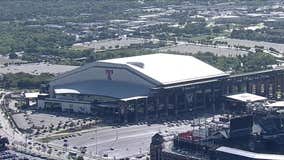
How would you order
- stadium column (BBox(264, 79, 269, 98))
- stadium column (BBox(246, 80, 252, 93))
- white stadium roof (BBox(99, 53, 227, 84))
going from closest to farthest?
1. white stadium roof (BBox(99, 53, 227, 84))
2. stadium column (BBox(246, 80, 252, 93))
3. stadium column (BBox(264, 79, 269, 98))

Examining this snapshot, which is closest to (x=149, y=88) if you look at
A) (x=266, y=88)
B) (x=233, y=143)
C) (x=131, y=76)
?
(x=131, y=76)

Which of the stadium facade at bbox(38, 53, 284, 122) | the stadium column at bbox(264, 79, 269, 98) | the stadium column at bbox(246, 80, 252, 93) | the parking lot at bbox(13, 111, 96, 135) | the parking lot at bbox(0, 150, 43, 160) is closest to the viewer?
the parking lot at bbox(0, 150, 43, 160)

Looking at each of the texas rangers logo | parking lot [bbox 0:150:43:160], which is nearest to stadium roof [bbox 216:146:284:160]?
parking lot [bbox 0:150:43:160]

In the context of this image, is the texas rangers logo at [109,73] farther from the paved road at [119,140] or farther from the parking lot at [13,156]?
the parking lot at [13,156]

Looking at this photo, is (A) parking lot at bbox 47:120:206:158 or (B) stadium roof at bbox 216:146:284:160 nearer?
(B) stadium roof at bbox 216:146:284:160

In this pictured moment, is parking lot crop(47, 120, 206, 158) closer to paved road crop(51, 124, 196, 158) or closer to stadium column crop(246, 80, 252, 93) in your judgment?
paved road crop(51, 124, 196, 158)

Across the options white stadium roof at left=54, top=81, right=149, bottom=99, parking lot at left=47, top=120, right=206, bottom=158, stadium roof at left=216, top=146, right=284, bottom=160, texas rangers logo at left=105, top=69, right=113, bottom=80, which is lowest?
parking lot at left=47, top=120, right=206, bottom=158

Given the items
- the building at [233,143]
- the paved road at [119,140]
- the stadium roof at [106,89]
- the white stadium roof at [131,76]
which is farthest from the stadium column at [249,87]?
the building at [233,143]

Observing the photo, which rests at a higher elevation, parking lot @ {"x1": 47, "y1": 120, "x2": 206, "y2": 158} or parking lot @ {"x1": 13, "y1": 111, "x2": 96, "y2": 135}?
parking lot @ {"x1": 47, "y1": 120, "x2": 206, "y2": 158}
